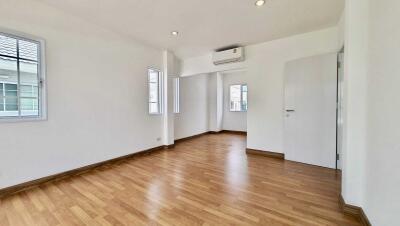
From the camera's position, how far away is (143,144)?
412 centimetres

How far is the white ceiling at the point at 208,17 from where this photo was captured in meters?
2.43

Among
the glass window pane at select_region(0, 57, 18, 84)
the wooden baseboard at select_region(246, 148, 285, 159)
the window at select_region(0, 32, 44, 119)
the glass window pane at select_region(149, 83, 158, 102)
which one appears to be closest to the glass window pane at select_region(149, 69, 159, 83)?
the glass window pane at select_region(149, 83, 158, 102)

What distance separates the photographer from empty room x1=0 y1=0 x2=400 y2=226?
5.60 feet

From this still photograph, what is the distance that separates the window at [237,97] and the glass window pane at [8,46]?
6.23 metres

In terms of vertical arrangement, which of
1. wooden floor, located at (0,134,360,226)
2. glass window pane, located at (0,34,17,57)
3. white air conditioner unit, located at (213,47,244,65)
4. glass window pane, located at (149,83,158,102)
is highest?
white air conditioner unit, located at (213,47,244,65)

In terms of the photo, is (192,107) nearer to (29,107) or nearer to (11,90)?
(29,107)

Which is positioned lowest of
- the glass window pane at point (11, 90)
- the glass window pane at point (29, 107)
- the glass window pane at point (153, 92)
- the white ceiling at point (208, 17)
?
the glass window pane at point (29, 107)

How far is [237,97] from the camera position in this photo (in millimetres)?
7340

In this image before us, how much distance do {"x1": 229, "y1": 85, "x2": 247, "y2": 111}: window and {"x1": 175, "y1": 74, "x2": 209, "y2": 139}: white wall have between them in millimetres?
1143

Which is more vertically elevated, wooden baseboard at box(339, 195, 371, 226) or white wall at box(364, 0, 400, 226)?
white wall at box(364, 0, 400, 226)

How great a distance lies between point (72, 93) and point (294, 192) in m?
3.62

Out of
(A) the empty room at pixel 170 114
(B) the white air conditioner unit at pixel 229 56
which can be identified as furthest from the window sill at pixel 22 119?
(B) the white air conditioner unit at pixel 229 56

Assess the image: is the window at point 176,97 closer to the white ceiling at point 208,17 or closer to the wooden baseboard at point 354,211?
the white ceiling at point 208,17

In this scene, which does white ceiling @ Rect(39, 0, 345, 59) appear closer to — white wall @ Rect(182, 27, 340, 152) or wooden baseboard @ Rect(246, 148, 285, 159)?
white wall @ Rect(182, 27, 340, 152)
